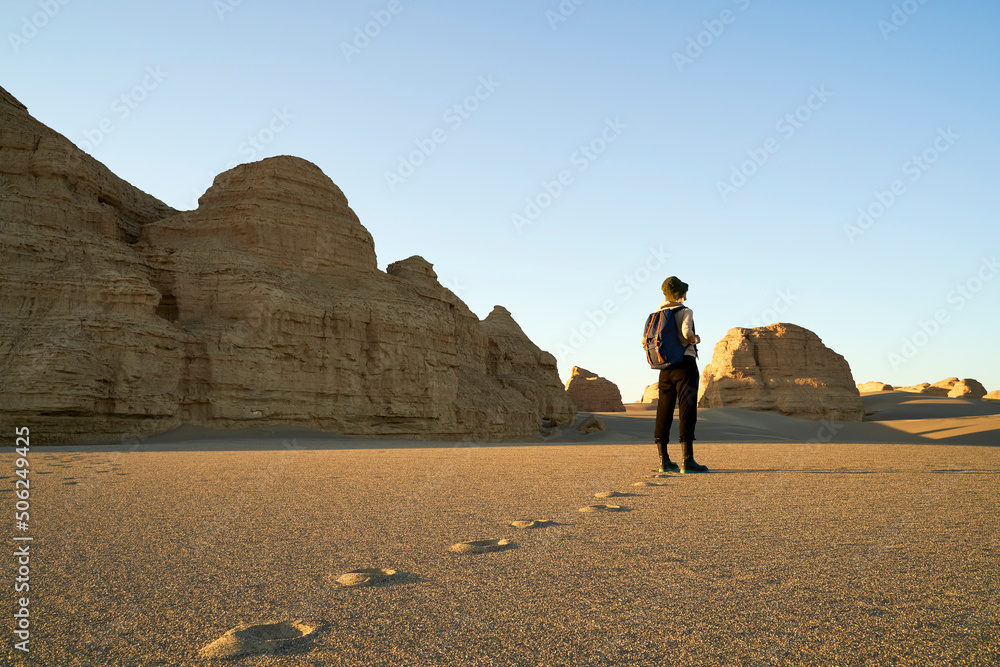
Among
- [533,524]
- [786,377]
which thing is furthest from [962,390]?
[533,524]

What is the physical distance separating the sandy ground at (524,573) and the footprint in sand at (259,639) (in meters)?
0.04

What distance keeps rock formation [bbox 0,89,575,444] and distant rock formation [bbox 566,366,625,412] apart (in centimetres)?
3229

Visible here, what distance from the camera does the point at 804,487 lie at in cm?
477

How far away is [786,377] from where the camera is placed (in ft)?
127

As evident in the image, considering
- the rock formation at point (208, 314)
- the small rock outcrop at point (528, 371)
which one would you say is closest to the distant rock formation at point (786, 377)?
the small rock outcrop at point (528, 371)

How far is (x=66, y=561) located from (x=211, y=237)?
1849 cm

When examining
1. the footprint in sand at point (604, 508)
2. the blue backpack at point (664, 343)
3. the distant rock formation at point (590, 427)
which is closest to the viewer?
the footprint in sand at point (604, 508)

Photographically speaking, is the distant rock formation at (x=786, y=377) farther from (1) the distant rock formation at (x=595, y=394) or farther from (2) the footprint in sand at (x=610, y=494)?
(2) the footprint in sand at (x=610, y=494)

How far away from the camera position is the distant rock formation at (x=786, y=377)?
3741cm

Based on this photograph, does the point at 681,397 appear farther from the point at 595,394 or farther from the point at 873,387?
the point at 873,387

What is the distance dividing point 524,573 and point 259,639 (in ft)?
3.32

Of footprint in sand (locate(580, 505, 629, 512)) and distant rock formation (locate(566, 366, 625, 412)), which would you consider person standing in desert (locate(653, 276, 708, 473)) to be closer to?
footprint in sand (locate(580, 505, 629, 512))

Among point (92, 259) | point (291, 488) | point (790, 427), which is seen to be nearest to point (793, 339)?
point (790, 427)

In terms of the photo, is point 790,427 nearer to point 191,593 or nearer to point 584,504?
point 584,504
